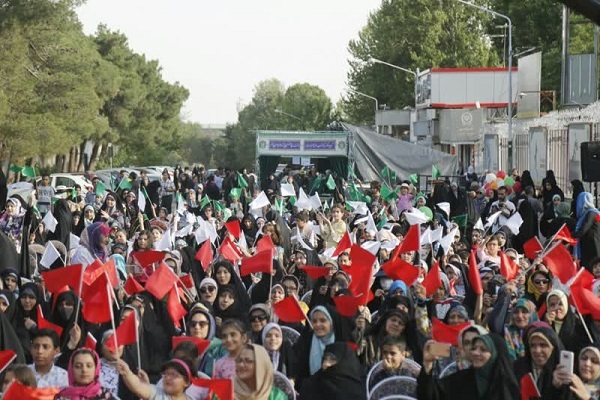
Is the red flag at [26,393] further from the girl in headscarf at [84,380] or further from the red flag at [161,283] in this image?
the red flag at [161,283]

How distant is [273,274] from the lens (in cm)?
1429

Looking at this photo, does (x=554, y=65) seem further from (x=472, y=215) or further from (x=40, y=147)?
(x=472, y=215)

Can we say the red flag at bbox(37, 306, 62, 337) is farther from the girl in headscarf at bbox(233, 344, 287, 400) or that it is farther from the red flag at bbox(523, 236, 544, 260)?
the red flag at bbox(523, 236, 544, 260)

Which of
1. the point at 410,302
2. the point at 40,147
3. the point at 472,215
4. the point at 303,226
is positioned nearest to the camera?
the point at 410,302

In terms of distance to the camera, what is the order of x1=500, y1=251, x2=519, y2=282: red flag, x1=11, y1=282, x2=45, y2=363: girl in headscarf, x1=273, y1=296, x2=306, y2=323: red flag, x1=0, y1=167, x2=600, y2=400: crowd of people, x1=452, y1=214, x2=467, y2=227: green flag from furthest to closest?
x1=452, y1=214, x2=467, y2=227: green flag, x1=500, y1=251, x2=519, y2=282: red flag, x1=11, y1=282, x2=45, y2=363: girl in headscarf, x1=273, y1=296, x2=306, y2=323: red flag, x1=0, y1=167, x2=600, y2=400: crowd of people

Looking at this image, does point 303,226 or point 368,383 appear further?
point 303,226

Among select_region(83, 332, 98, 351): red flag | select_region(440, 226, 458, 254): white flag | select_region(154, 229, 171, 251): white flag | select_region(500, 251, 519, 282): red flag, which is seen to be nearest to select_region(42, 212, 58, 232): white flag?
select_region(154, 229, 171, 251): white flag

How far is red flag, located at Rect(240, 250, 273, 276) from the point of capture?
13.9 metres

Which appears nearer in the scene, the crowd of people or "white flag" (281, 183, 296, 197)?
the crowd of people

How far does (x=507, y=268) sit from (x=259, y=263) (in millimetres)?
2398

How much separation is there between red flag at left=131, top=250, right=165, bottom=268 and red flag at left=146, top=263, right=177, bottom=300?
272 centimetres

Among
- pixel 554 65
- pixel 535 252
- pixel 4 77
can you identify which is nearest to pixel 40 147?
pixel 4 77

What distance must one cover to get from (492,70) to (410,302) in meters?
58.5

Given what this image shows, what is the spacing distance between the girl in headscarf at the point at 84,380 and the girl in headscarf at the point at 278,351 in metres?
1.85
